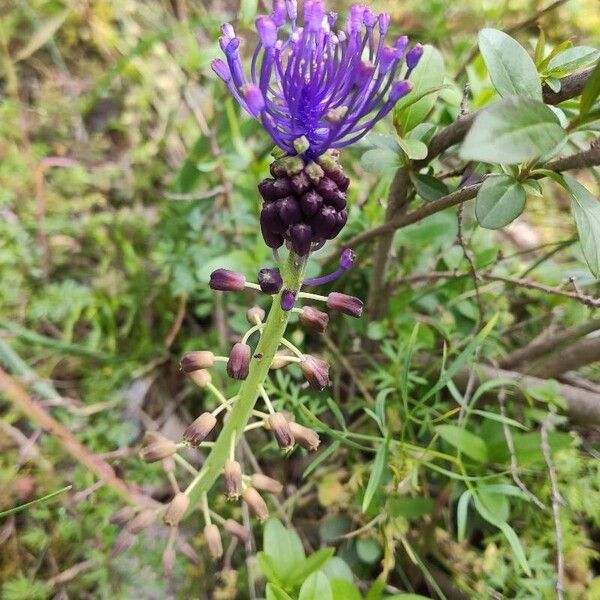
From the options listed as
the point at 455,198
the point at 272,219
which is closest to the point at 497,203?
the point at 455,198

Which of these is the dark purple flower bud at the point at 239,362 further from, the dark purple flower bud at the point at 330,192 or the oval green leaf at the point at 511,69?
the oval green leaf at the point at 511,69

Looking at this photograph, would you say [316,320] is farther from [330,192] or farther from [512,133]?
[512,133]

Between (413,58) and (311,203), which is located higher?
(413,58)

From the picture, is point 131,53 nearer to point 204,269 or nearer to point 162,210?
point 162,210

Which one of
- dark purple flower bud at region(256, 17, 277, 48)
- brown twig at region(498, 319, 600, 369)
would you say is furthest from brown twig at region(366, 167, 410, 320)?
dark purple flower bud at region(256, 17, 277, 48)

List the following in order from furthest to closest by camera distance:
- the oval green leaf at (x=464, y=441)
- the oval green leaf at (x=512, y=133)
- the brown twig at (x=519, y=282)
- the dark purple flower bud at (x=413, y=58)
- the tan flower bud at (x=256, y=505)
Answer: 1. the oval green leaf at (x=464, y=441)
2. the brown twig at (x=519, y=282)
3. the tan flower bud at (x=256, y=505)
4. the dark purple flower bud at (x=413, y=58)
5. the oval green leaf at (x=512, y=133)

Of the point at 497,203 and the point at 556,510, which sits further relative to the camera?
the point at 556,510

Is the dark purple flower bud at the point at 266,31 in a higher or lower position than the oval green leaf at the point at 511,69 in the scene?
lower

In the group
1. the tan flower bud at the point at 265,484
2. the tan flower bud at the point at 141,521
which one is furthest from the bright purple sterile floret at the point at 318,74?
the tan flower bud at the point at 141,521
